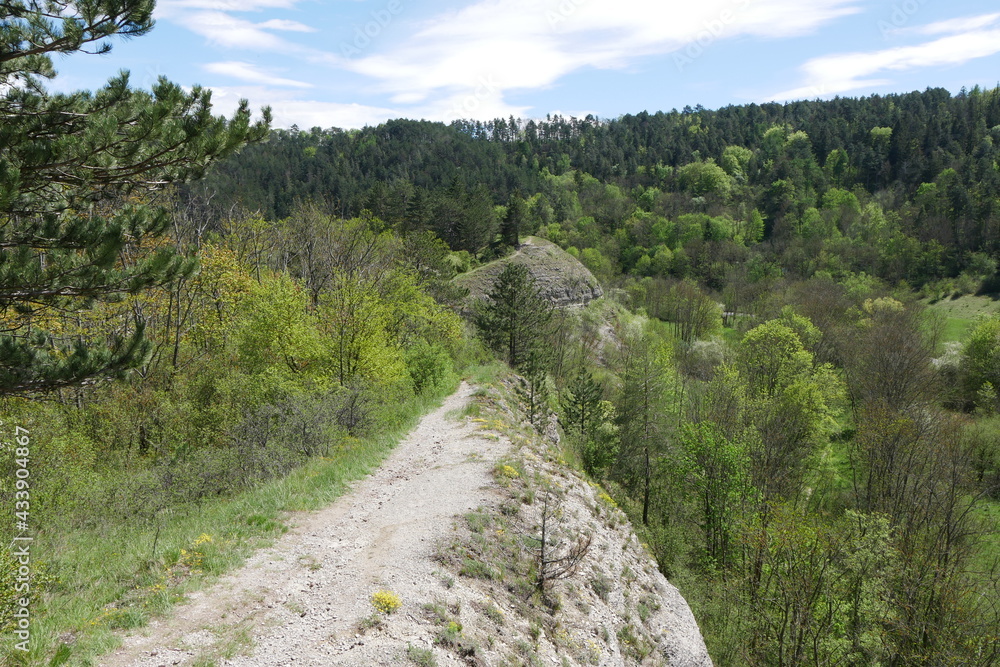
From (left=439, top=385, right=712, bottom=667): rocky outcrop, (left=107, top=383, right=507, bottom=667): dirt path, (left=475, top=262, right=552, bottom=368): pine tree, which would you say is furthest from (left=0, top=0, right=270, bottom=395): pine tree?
(left=475, top=262, right=552, bottom=368): pine tree

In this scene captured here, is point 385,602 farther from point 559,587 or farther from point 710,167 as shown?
point 710,167

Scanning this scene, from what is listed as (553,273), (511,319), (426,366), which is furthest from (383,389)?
(553,273)

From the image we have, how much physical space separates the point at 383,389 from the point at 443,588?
40.2 feet

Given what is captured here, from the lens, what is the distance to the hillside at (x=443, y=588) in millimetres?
7465

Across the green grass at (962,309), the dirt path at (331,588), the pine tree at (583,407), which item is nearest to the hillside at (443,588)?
the dirt path at (331,588)

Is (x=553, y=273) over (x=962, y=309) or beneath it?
over

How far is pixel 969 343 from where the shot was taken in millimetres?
45844

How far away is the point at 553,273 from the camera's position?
62031mm

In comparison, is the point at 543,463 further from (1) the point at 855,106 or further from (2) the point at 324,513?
(1) the point at 855,106

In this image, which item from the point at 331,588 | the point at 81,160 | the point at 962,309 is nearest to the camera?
the point at 81,160

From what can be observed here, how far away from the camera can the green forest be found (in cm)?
818

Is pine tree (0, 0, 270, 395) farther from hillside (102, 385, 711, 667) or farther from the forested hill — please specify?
the forested hill

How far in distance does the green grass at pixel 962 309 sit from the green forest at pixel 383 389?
59 centimetres

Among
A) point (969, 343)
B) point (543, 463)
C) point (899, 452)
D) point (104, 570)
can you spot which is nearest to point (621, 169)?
point (969, 343)
